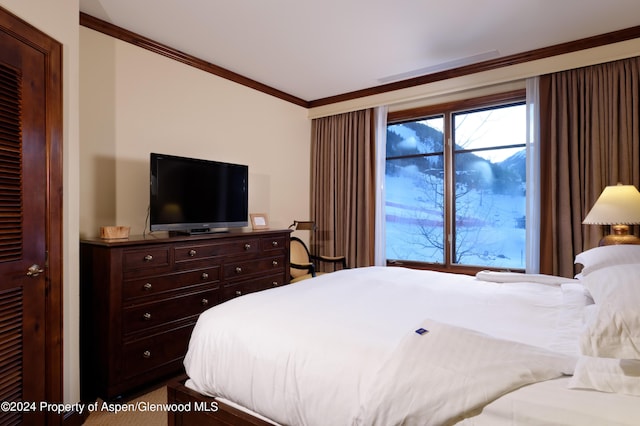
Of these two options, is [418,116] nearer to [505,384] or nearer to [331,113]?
[331,113]

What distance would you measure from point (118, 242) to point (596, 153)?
3911 mm

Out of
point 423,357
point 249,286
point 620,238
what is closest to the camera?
point 423,357

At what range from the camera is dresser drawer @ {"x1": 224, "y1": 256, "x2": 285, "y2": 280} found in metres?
3.12

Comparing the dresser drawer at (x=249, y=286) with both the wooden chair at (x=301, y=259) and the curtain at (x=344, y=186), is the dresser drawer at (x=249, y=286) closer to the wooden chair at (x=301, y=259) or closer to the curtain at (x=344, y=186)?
the wooden chair at (x=301, y=259)

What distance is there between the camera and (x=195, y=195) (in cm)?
310

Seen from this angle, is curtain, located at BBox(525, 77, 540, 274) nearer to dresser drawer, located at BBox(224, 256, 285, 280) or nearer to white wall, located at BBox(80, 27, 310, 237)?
dresser drawer, located at BBox(224, 256, 285, 280)

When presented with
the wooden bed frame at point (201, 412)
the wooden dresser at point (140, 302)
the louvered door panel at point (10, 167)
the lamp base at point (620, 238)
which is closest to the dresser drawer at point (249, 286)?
the wooden dresser at point (140, 302)

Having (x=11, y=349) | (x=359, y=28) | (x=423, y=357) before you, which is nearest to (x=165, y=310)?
(x=11, y=349)

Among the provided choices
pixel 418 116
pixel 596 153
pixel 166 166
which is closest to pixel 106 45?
pixel 166 166

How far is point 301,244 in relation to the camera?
450cm

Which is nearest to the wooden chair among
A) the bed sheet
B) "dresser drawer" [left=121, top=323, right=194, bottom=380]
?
"dresser drawer" [left=121, top=323, right=194, bottom=380]

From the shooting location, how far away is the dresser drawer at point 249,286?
3.08m

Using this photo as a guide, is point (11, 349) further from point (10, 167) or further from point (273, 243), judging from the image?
point (273, 243)

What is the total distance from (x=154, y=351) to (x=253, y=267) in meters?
1.10
